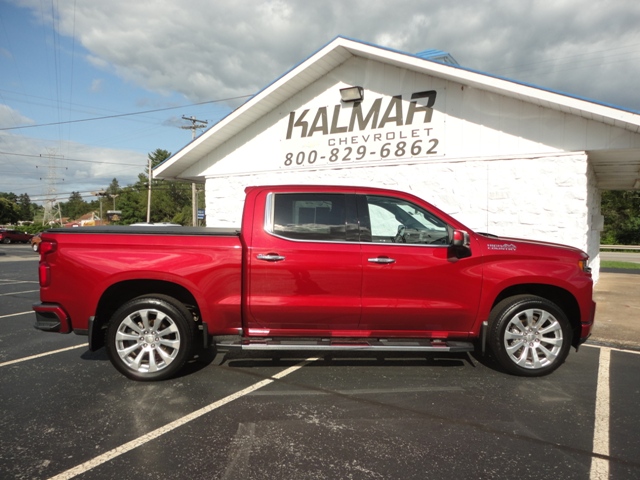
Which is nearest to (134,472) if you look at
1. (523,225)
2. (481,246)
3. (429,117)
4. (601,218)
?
(481,246)

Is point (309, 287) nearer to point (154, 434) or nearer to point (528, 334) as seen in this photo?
point (154, 434)

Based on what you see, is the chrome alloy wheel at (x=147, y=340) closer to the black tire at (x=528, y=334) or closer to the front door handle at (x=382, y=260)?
the front door handle at (x=382, y=260)

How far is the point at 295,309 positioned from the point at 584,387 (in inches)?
116

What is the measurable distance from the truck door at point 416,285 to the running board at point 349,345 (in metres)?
0.13

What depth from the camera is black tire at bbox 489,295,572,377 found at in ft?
14.7

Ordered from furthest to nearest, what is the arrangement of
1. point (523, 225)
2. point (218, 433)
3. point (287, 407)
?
point (523, 225)
point (287, 407)
point (218, 433)

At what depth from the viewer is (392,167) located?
10.2m

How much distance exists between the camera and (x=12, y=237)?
4231 centimetres

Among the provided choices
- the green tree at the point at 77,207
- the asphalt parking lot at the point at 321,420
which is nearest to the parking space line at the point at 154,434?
the asphalt parking lot at the point at 321,420

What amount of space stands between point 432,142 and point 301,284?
6.53 meters

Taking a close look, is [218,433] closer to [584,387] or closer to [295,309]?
[295,309]

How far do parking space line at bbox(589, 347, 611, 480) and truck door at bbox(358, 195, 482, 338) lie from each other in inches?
50.8

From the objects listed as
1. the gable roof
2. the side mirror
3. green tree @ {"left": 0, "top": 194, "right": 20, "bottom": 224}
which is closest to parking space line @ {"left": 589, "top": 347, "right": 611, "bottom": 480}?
the side mirror

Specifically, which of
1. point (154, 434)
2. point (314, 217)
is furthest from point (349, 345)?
Answer: point (154, 434)
